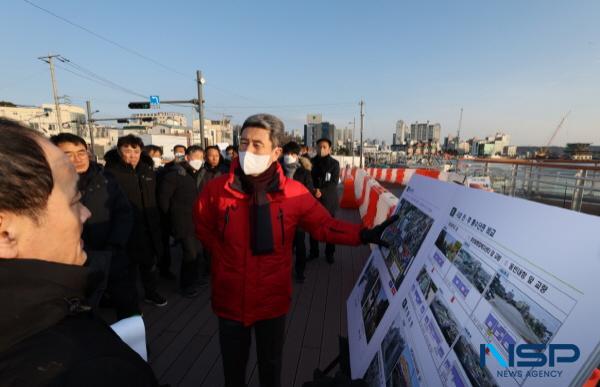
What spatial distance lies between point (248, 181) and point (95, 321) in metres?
1.23

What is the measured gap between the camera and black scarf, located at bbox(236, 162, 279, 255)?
1.79m

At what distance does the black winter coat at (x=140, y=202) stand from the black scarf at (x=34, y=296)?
318cm

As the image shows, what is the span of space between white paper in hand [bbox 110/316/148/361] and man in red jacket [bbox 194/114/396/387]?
873mm

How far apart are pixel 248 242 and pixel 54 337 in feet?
4.11

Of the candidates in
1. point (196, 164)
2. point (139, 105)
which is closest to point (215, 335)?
point (196, 164)

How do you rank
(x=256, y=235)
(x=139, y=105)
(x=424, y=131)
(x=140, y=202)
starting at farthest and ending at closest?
(x=424, y=131) < (x=139, y=105) < (x=140, y=202) < (x=256, y=235)

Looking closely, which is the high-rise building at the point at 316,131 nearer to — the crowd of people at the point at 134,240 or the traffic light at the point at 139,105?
the traffic light at the point at 139,105

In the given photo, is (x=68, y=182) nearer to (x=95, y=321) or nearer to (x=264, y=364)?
(x=95, y=321)

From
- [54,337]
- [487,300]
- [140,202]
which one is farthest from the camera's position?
[140,202]

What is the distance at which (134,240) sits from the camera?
353 cm

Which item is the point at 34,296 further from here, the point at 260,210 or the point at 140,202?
the point at 140,202

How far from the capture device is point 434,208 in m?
1.49

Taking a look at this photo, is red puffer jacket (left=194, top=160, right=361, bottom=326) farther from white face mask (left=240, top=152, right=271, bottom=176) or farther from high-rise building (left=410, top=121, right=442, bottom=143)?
high-rise building (left=410, top=121, right=442, bottom=143)

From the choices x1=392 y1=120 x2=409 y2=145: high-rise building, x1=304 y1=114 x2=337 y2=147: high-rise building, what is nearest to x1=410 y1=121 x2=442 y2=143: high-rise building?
x1=392 y1=120 x2=409 y2=145: high-rise building
